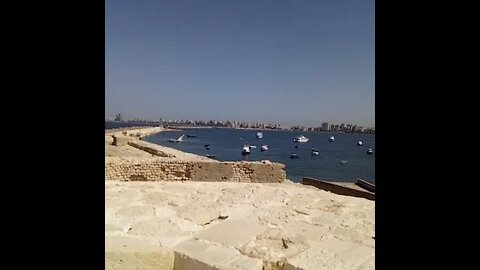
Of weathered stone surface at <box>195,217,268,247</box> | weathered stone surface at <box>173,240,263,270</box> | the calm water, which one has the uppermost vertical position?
weathered stone surface at <box>195,217,268,247</box>

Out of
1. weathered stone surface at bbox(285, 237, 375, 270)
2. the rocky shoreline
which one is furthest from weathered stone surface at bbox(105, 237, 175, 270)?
weathered stone surface at bbox(285, 237, 375, 270)

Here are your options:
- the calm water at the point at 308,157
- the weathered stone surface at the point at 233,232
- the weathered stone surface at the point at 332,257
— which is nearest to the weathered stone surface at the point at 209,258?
the weathered stone surface at the point at 233,232

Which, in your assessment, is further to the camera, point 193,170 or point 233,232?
point 193,170

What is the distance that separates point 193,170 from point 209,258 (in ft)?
29.6

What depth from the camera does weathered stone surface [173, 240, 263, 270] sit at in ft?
8.56

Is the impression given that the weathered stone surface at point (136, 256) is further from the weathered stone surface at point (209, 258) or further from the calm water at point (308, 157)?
the calm water at point (308, 157)

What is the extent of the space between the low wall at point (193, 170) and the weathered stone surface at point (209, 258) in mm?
7863

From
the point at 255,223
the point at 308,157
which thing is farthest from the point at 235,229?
the point at 308,157

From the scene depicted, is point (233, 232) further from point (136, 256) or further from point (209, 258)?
point (136, 256)

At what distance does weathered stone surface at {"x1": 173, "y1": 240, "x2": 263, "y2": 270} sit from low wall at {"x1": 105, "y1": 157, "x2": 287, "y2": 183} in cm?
Result: 786

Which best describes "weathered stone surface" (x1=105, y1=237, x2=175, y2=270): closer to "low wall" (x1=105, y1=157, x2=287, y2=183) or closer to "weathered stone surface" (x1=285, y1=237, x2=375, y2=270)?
"weathered stone surface" (x1=285, y1=237, x2=375, y2=270)

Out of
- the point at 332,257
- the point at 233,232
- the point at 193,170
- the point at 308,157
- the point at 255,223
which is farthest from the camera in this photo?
the point at 308,157

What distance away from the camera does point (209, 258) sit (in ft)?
8.84

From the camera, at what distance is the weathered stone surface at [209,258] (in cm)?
261
